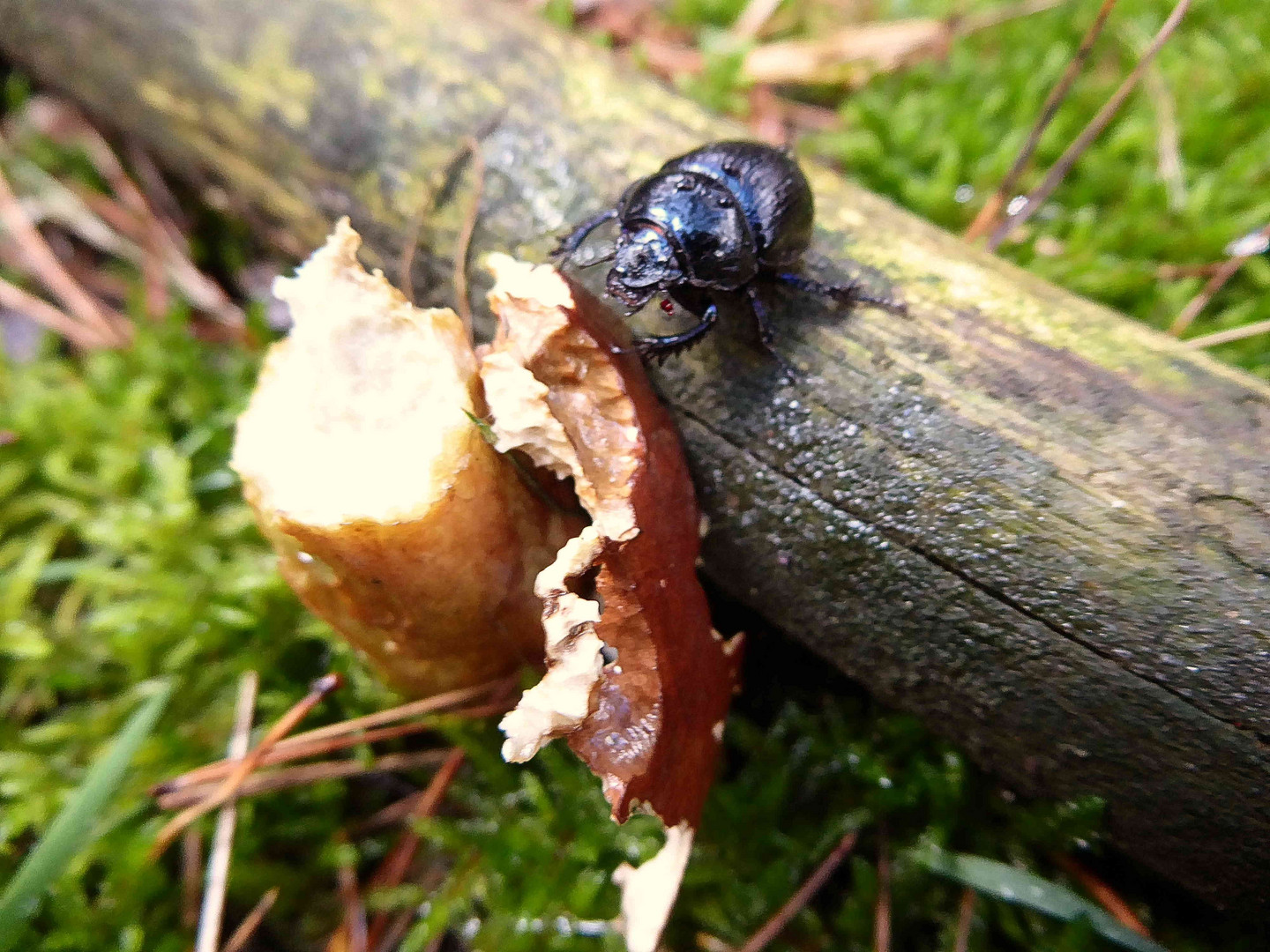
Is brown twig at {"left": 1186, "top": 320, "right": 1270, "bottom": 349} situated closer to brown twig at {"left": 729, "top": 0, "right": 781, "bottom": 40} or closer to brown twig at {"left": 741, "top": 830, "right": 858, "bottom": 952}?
brown twig at {"left": 741, "top": 830, "right": 858, "bottom": 952}

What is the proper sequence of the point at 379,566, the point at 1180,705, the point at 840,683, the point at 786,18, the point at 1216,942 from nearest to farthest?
1. the point at 1180,705
2. the point at 379,566
3. the point at 1216,942
4. the point at 840,683
5. the point at 786,18

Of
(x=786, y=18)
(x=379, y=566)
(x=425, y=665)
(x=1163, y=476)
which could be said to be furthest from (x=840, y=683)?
(x=786, y=18)

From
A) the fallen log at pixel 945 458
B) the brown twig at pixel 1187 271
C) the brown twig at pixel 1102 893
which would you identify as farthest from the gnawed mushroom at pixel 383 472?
the brown twig at pixel 1187 271

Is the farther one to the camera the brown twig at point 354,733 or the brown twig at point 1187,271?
the brown twig at point 1187,271

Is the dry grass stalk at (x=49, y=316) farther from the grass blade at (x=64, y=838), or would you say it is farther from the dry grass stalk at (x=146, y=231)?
the grass blade at (x=64, y=838)

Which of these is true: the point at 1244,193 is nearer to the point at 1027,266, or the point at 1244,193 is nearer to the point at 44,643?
the point at 1027,266

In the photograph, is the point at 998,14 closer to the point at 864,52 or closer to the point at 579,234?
the point at 864,52

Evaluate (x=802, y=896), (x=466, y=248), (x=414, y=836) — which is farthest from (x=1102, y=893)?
(x=466, y=248)
